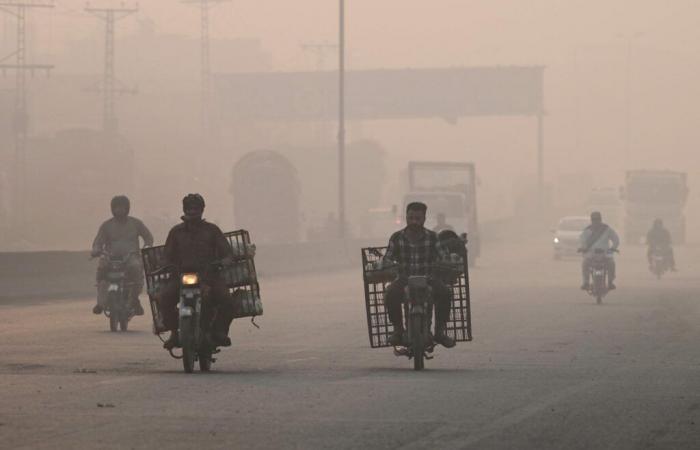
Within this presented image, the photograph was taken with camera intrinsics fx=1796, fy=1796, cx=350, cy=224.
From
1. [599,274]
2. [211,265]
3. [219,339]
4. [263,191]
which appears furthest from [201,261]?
[263,191]

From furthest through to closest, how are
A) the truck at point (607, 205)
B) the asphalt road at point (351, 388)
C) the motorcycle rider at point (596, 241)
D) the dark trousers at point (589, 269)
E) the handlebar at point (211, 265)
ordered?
the truck at point (607, 205) < the dark trousers at point (589, 269) < the motorcycle rider at point (596, 241) < the handlebar at point (211, 265) < the asphalt road at point (351, 388)

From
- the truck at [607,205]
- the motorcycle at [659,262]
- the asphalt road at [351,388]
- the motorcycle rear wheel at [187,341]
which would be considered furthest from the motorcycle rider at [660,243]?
the truck at [607,205]

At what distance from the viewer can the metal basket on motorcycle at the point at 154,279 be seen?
52.3ft

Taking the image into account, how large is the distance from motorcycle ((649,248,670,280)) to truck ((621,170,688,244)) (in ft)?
105

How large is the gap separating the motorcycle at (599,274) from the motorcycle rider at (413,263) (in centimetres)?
1568

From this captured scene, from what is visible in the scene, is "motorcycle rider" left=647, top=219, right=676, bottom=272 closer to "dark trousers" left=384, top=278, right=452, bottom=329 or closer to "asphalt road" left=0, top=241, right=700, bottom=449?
"asphalt road" left=0, top=241, right=700, bottom=449

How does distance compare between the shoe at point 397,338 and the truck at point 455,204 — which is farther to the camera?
the truck at point 455,204

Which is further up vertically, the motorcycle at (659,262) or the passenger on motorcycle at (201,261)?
the passenger on motorcycle at (201,261)

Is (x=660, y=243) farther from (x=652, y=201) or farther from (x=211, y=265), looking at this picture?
(x=652, y=201)

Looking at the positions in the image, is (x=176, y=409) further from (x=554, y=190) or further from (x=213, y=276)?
(x=554, y=190)

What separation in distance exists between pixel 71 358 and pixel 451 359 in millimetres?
3761

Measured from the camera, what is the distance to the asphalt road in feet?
35.3

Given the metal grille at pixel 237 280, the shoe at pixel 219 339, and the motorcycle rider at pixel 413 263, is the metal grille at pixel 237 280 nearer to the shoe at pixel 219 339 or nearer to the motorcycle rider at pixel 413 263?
the shoe at pixel 219 339

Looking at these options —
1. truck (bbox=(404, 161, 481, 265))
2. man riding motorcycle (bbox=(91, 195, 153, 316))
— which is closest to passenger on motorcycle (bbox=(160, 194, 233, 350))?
man riding motorcycle (bbox=(91, 195, 153, 316))
